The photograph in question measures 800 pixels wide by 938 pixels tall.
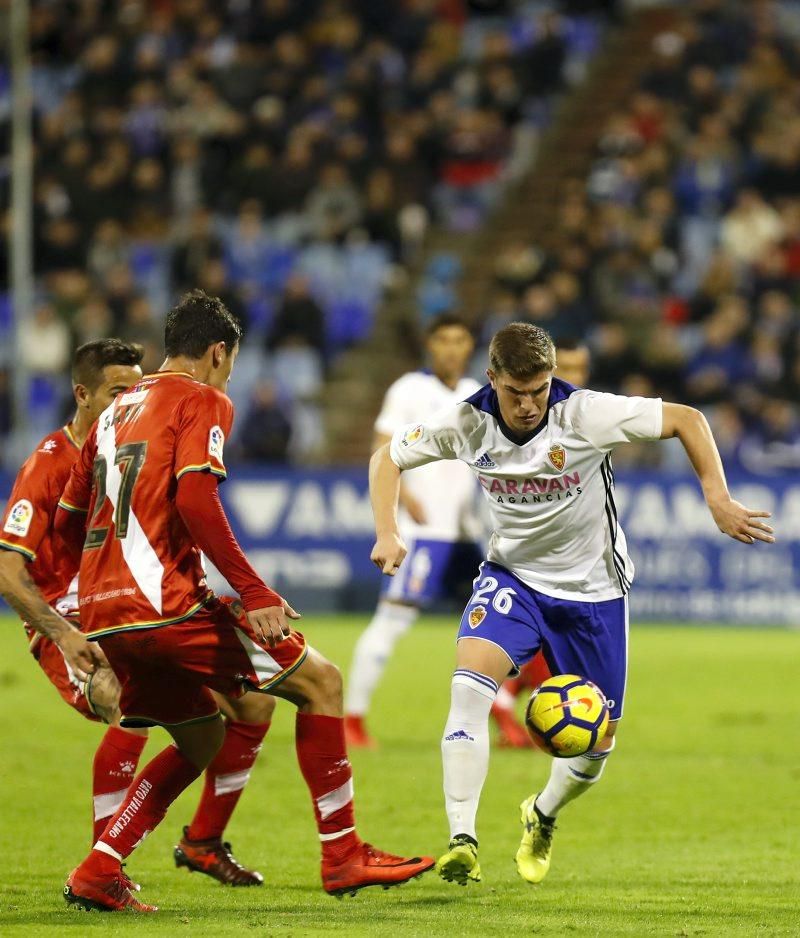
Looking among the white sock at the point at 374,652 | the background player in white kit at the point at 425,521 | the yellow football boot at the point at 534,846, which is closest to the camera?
the yellow football boot at the point at 534,846

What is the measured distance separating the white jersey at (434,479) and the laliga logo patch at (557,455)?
4455 millimetres

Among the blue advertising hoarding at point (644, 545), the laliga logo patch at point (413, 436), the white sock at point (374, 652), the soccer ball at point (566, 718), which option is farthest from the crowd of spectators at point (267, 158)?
the soccer ball at point (566, 718)

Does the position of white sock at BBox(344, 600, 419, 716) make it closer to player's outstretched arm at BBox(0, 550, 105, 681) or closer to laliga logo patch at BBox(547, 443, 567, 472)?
laliga logo patch at BBox(547, 443, 567, 472)

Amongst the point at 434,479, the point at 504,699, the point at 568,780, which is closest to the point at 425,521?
the point at 434,479

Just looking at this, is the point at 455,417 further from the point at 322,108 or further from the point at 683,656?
the point at 322,108

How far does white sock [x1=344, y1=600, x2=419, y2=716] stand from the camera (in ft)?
36.8

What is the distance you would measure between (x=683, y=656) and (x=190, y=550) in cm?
1093

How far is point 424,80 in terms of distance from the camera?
83.4 ft

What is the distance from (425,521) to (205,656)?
5.26 m

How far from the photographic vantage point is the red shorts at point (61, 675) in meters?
6.82

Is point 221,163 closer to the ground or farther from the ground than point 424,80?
closer to the ground

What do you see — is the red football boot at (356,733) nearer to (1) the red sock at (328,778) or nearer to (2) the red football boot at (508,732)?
(2) the red football boot at (508,732)

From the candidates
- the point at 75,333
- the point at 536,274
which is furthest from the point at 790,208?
the point at 75,333

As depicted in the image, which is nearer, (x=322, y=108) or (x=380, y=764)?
(x=380, y=764)
